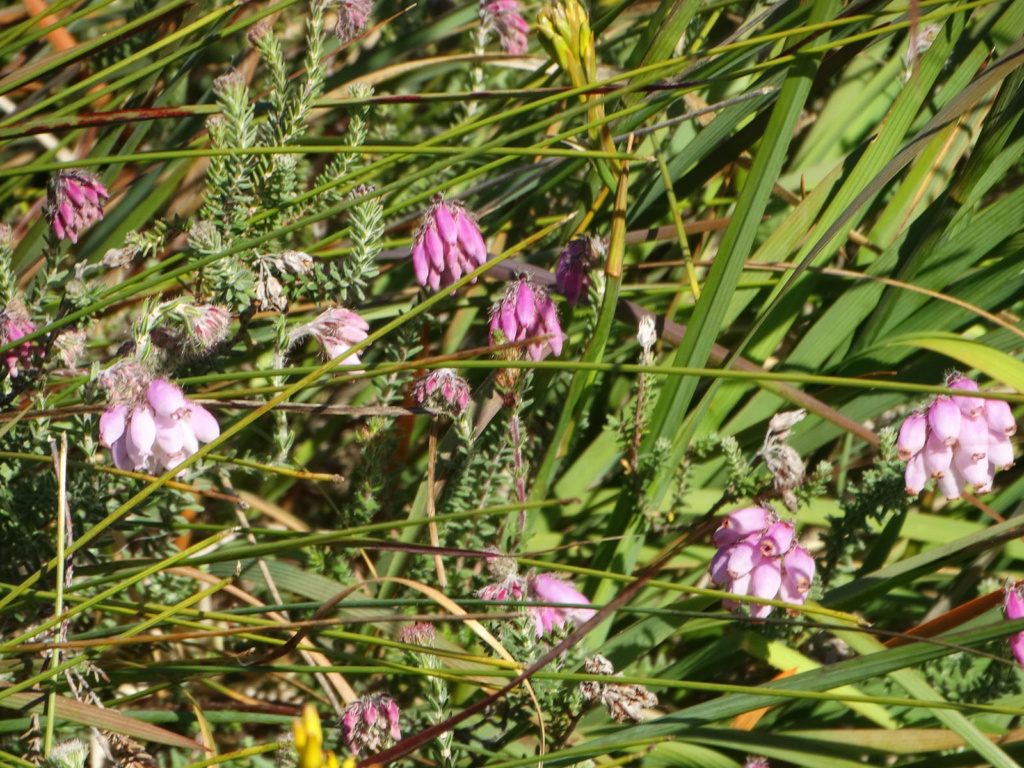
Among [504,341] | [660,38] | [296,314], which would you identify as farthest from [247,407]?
[660,38]

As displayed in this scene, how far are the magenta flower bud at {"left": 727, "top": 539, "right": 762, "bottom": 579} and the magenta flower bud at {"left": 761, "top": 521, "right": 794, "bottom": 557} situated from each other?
0.02 metres

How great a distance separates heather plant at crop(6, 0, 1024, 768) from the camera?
169 centimetres

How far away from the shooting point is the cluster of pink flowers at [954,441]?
172 cm

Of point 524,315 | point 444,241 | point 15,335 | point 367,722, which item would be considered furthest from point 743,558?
point 15,335

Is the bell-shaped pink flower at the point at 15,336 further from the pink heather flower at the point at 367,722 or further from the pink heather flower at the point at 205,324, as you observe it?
the pink heather flower at the point at 367,722

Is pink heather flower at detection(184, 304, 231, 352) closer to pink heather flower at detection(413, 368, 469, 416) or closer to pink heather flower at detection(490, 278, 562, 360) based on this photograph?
pink heather flower at detection(413, 368, 469, 416)

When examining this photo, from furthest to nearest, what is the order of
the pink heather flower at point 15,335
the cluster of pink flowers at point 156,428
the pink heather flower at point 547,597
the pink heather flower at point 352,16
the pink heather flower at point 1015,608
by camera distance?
the pink heather flower at point 352,16 → the pink heather flower at point 547,597 → the pink heather flower at point 15,335 → the pink heather flower at point 1015,608 → the cluster of pink flowers at point 156,428

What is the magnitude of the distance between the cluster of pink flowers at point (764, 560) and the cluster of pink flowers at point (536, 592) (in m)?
0.31

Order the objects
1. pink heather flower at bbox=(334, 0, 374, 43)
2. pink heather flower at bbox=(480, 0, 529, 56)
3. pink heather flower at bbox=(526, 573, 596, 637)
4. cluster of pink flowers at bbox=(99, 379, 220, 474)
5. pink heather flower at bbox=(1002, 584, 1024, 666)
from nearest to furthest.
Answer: cluster of pink flowers at bbox=(99, 379, 220, 474) < pink heather flower at bbox=(1002, 584, 1024, 666) < pink heather flower at bbox=(526, 573, 596, 637) < pink heather flower at bbox=(334, 0, 374, 43) < pink heather flower at bbox=(480, 0, 529, 56)

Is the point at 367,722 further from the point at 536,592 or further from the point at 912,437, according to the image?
the point at 912,437

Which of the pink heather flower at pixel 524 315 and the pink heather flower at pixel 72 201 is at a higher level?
the pink heather flower at pixel 72 201

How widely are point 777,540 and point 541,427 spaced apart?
947mm

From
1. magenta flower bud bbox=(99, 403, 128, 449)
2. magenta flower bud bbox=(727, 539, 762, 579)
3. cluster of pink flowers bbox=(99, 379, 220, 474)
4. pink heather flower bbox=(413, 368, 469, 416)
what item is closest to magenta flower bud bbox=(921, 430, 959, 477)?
magenta flower bud bbox=(727, 539, 762, 579)

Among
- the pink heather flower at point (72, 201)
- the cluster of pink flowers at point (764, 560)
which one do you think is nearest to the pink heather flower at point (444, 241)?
the pink heather flower at point (72, 201)
